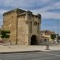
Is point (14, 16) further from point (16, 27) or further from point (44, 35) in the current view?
point (44, 35)

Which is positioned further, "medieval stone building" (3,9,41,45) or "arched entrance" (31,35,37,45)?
"arched entrance" (31,35,37,45)

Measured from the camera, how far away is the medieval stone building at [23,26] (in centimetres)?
5472

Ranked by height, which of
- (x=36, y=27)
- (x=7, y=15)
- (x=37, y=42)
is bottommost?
(x=37, y=42)

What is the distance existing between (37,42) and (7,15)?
12035 millimetres

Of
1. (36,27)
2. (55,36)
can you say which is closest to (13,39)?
(36,27)

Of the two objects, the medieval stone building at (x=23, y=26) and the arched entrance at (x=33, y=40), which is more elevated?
the medieval stone building at (x=23, y=26)

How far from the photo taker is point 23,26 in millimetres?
55969

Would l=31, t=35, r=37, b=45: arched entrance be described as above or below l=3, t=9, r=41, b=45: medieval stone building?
below

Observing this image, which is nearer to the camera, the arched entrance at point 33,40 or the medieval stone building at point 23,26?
the medieval stone building at point 23,26

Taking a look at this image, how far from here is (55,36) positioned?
263 feet

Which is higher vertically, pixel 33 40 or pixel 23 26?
pixel 23 26

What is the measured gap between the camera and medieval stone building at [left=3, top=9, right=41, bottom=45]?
54.7 meters

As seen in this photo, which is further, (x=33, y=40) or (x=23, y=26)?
(x=33, y=40)

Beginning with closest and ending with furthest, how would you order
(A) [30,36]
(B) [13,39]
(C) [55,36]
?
(A) [30,36] → (B) [13,39] → (C) [55,36]
